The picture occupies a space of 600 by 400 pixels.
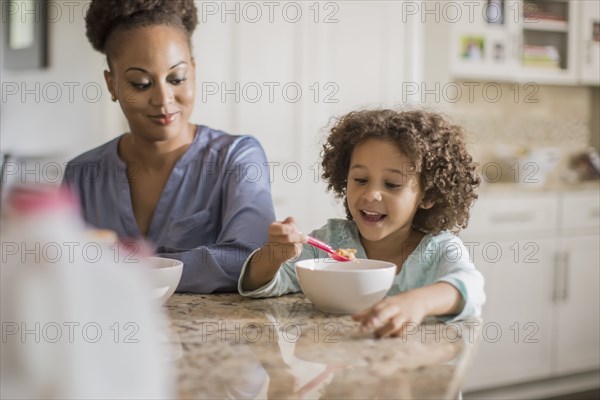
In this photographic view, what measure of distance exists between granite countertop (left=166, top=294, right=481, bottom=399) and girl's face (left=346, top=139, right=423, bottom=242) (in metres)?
0.31

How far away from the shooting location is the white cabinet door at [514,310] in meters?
3.33

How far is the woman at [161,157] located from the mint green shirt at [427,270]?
0.21 meters

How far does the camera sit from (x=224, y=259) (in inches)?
46.6

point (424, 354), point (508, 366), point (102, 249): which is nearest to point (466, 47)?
point (508, 366)

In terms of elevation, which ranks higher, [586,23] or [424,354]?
[586,23]

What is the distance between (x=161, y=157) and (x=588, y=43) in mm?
3000

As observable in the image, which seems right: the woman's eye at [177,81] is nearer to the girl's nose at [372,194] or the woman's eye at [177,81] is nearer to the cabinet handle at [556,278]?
the girl's nose at [372,194]

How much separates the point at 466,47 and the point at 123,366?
3.39 metres

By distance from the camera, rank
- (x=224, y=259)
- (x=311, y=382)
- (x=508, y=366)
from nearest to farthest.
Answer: (x=311, y=382), (x=224, y=259), (x=508, y=366)

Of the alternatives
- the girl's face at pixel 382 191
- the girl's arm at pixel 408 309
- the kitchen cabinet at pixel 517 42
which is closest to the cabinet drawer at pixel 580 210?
the kitchen cabinet at pixel 517 42

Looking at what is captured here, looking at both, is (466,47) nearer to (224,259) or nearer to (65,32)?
(65,32)

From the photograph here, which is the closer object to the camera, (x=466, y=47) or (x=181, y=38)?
(x=181, y=38)

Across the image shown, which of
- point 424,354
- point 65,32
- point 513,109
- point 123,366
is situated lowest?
point 424,354

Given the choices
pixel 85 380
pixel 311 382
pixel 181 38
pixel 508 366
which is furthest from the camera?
pixel 508 366
